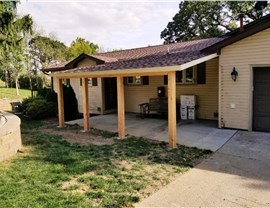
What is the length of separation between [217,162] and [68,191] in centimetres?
318

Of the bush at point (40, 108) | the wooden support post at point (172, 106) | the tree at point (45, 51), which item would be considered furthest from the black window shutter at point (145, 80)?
the tree at point (45, 51)

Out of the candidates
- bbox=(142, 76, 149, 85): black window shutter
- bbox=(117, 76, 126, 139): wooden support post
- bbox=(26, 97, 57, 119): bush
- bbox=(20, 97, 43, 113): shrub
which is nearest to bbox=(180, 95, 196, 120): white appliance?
bbox=(142, 76, 149, 85): black window shutter

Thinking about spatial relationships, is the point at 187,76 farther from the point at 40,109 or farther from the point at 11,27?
the point at 11,27

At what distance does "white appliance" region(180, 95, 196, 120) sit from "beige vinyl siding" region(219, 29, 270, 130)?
6.33ft

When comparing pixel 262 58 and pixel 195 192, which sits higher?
A: pixel 262 58

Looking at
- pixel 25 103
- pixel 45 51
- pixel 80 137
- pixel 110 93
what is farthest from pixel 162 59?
pixel 45 51

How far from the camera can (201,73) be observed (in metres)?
9.97

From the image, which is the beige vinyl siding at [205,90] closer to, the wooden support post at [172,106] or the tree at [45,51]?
the wooden support post at [172,106]

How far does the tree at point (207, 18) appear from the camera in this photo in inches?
882

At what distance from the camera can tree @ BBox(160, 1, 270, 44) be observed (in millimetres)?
22391

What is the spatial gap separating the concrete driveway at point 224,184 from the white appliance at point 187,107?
4.18 metres

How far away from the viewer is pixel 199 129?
27.0 feet

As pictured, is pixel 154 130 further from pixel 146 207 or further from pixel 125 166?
pixel 146 207

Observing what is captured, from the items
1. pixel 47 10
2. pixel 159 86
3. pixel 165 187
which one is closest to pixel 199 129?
pixel 159 86
